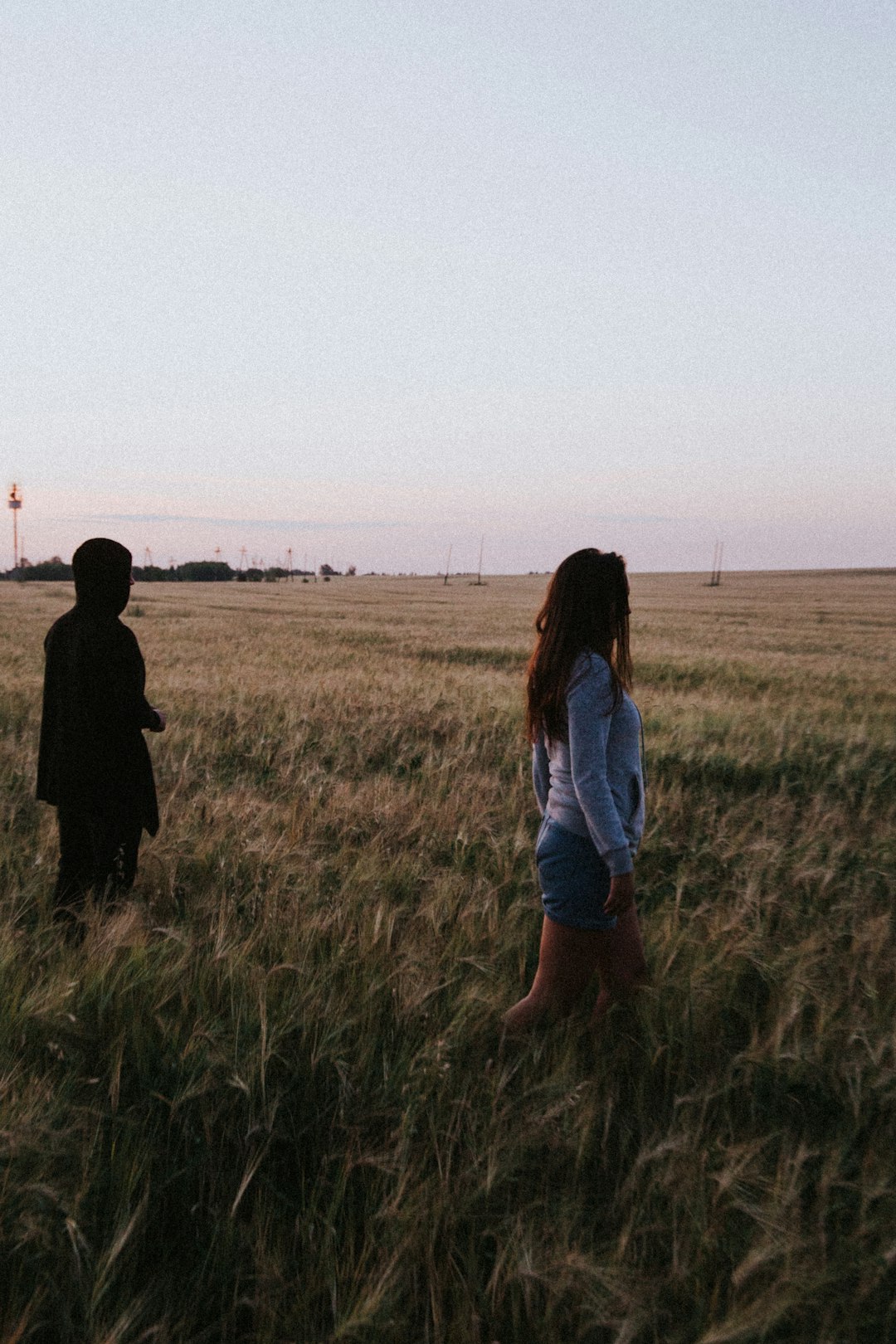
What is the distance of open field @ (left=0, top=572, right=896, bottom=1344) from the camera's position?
1.58m

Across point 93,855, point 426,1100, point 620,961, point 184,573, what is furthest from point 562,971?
point 184,573

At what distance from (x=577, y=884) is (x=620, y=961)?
30 cm

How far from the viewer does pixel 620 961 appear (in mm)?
2570

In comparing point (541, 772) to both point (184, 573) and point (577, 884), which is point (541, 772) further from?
point (184, 573)

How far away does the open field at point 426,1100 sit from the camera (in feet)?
5.19

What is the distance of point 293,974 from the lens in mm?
2660

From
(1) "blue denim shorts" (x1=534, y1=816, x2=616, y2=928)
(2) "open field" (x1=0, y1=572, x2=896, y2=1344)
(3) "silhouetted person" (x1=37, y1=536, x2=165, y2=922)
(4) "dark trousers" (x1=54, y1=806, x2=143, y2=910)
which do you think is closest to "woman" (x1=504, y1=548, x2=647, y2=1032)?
(1) "blue denim shorts" (x1=534, y1=816, x2=616, y2=928)

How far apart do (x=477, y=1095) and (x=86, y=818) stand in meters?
1.88

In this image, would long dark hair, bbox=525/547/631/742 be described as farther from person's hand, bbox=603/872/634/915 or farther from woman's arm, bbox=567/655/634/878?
person's hand, bbox=603/872/634/915

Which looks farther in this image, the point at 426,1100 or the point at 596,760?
the point at 596,760

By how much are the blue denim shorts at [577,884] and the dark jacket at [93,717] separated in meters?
1.68

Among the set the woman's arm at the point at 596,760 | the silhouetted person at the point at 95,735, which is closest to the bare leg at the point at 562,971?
the woman's arm at the point at 596,760

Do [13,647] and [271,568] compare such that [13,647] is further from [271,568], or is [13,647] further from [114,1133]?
[271,568]

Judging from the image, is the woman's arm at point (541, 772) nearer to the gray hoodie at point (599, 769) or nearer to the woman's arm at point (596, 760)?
the gray hoodie at point (599, 769)
